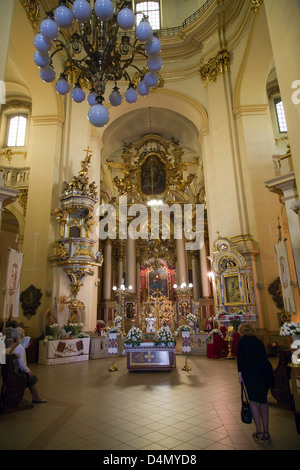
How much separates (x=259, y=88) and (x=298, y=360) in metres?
11.2

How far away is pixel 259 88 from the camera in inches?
465

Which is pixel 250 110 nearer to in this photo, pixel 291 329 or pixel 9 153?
pixel 291 329

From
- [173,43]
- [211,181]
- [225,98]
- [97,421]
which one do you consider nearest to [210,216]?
[211,181]

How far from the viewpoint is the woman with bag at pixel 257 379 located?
3.36m

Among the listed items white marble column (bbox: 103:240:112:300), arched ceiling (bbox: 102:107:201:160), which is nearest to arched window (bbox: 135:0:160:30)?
arched ceiling (bbox: 102:107:201:160)

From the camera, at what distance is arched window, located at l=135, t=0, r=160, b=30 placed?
15.9 m

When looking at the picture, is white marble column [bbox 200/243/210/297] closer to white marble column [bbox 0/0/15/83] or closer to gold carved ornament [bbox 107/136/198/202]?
gold carved ornament [bbox 107/136/198/202]

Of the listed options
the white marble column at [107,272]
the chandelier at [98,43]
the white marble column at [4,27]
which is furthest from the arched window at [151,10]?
the white marble column at [107,272]

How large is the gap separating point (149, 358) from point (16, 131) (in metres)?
12.8

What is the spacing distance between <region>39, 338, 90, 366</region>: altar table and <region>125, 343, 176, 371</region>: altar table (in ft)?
8.89

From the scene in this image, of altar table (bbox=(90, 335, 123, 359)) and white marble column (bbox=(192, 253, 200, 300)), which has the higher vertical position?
white marble column (bbox=(192, 253, 200, 300))

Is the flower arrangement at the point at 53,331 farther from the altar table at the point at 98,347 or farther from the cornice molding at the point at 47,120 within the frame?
the cornice molding at the point at 47,120

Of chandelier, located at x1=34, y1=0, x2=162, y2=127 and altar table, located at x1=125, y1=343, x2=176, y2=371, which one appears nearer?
chandelier, located at x1=34, y1=0, x2=162, y2=127
